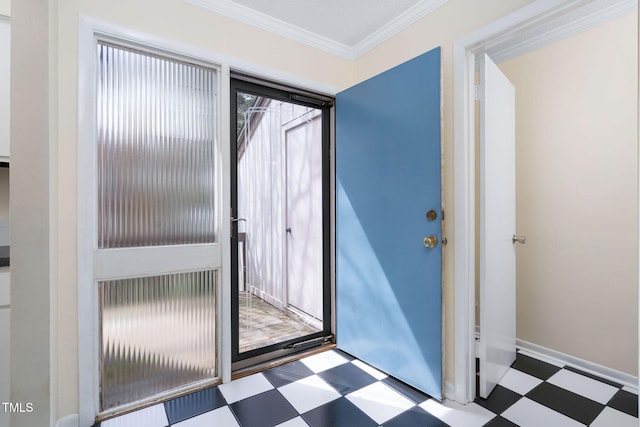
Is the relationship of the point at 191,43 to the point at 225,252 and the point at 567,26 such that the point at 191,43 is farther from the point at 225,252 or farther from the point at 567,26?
the point at 567,26

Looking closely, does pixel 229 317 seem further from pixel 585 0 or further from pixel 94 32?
pixel 585 0

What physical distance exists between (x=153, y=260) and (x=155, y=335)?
44cm

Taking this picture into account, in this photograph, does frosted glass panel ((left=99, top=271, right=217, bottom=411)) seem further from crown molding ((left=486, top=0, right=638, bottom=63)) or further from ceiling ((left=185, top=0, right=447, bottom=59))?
crown molding ((left=486, top=0, right=638, bottom=63))

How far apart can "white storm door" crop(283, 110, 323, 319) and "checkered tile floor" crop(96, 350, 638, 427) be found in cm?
83

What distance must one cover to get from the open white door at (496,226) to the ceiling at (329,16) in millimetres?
633

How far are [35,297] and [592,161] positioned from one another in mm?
3178

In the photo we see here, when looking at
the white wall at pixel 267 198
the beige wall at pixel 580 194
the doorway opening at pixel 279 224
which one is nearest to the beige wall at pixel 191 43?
the doorway opening at pixel 279 224

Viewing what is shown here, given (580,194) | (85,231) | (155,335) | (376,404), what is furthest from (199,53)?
(580,194)

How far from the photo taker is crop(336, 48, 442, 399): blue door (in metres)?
1.80

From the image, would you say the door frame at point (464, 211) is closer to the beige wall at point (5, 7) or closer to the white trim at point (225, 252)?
the white trim at point (225, 252)

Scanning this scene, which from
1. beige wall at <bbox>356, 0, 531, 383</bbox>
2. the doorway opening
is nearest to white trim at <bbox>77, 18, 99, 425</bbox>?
the doorway opening

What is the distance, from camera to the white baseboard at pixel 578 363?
1.96m

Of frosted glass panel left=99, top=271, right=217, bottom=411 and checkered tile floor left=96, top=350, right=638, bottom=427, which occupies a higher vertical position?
frosted glass panel left=99, top=271, right=217, bottom=411

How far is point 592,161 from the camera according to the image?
212 cm
